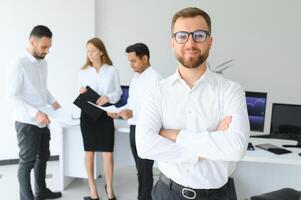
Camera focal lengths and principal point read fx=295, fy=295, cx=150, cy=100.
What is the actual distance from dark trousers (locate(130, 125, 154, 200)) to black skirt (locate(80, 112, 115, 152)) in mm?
232

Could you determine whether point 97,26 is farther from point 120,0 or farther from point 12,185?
point 12,185

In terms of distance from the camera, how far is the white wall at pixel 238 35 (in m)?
4.27

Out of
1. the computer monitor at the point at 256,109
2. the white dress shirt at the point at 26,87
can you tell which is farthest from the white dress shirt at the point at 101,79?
the computer monitor at the point at 256,109

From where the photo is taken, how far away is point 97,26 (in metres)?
4.44

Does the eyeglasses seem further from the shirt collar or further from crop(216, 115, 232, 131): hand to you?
the shirt collar

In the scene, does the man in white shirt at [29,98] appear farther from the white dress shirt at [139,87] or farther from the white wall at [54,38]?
the white wall at [54,38]

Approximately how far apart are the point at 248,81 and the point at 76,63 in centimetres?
258

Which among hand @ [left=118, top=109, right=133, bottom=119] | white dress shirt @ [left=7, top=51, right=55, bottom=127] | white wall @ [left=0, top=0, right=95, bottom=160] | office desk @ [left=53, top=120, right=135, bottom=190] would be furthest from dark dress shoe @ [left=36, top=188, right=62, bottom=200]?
white wall @ [left=0, top=0, right=95, bottom=160]

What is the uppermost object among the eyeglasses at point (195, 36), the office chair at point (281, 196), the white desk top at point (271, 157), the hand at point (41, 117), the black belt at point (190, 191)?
the eyeglasses at point (195, 36)

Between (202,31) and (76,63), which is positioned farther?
(76,63)

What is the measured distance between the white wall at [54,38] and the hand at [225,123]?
3.39 m

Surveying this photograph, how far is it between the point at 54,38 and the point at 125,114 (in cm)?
208

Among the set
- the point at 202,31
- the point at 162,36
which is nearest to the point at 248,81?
the point at 162,36

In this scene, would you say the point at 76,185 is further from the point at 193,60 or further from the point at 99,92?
the point at 193,60
